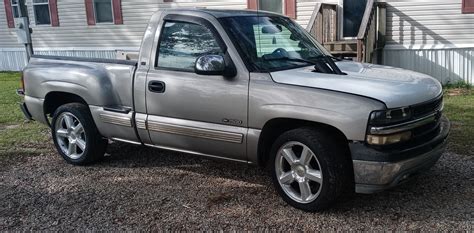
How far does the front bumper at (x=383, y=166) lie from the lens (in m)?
3.67

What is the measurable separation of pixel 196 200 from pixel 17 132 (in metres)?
4.44

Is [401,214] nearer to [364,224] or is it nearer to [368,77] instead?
[364,224]

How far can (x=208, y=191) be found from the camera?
4.70m

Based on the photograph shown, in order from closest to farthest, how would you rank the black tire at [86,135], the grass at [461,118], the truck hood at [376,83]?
1. the truck hood at [376,83]
2. the black tire at [86,135]
3. the grass at [461,118]

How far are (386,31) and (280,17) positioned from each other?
6988 millimetres

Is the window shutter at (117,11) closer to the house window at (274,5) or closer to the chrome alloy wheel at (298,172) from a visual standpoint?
the house window at (274,5)

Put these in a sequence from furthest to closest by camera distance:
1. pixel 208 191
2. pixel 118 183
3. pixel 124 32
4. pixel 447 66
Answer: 1. pixel 124 32
2. pixel 447 66
3. pixel 118 183
4. pixel 208 191

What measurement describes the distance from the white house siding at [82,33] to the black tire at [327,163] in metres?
9.57

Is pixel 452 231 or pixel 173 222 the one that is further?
pixel 173 222

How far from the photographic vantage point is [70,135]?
5.69m

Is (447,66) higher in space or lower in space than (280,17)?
lower

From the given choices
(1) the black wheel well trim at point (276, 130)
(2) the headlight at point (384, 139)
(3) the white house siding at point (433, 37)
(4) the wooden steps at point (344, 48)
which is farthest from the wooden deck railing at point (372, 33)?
(2) the headlight at point (384, 139)

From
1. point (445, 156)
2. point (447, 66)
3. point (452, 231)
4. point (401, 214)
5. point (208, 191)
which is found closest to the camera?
point (452, 231)

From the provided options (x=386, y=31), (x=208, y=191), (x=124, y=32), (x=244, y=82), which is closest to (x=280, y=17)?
(x=244, y=82)
